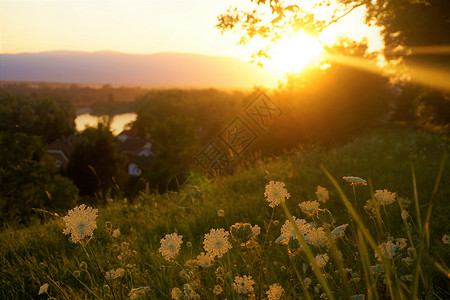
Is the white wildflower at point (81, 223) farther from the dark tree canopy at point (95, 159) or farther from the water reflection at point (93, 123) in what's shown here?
the water reflection at point (93, 123)

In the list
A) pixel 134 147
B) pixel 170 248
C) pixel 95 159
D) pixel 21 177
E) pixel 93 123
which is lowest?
pixel 134 147

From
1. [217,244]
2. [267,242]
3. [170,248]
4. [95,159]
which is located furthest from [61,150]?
[217,244]

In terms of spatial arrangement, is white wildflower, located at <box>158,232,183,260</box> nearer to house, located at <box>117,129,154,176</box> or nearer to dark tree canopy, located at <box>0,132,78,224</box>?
dark tree canopy, located at <box>0,132,78,224</box>

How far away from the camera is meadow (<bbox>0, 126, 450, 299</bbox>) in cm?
157

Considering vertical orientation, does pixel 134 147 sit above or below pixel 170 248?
below

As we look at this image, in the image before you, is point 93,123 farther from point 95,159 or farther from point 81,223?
point 81,223

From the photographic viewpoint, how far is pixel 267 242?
374 cm

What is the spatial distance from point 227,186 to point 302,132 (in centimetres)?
1765

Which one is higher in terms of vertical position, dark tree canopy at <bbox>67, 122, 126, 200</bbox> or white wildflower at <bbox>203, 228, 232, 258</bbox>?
white wildflower at <bbox>203, 228, 232, 258</bbox>

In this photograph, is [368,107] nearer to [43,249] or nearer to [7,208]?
[43,249]

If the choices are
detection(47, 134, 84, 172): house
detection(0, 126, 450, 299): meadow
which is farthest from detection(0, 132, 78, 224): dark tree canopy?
detection(47, 134, 84, 172): house

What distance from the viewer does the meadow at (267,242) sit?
1.57 meters

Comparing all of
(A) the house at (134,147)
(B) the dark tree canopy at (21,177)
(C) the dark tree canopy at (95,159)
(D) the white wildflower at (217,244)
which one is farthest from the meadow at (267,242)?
(A) the house at (134,147)

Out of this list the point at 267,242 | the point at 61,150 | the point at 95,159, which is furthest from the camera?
the point at 61,150
